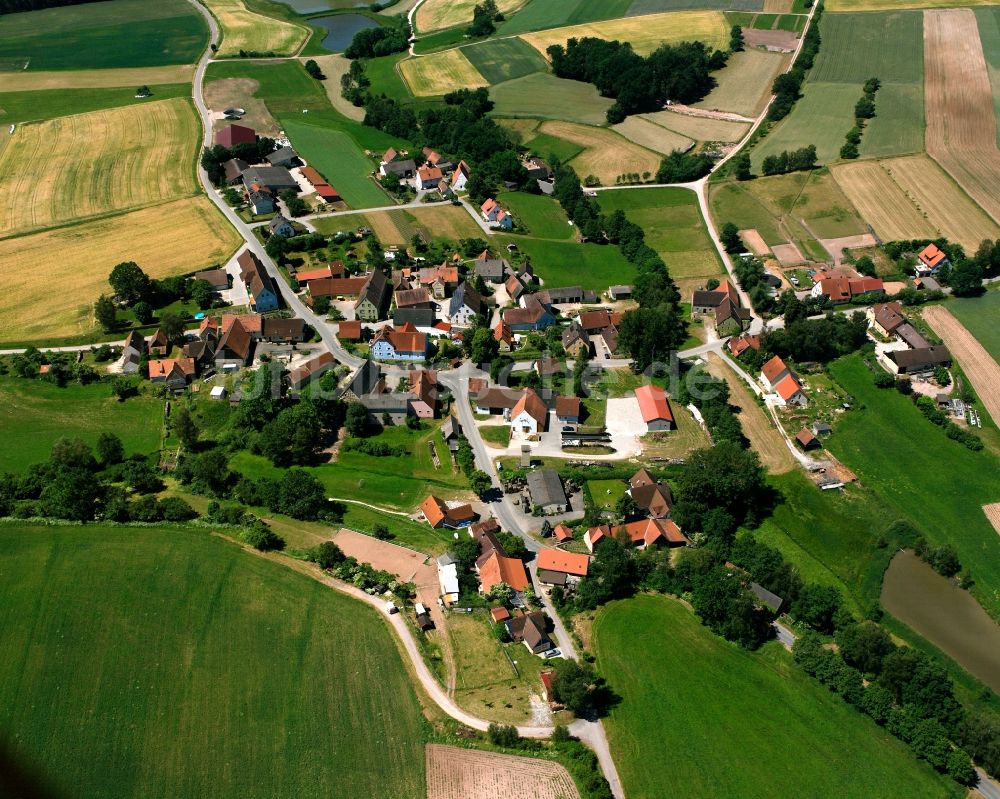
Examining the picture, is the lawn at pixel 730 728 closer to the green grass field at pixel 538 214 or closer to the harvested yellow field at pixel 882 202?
the green grass field at pixel 538 214

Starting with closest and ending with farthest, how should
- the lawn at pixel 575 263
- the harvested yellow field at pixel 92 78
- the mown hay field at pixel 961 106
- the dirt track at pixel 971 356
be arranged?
the dirt track at pixel 971 356, the lawn at pixel 575 263, the mown hay field at pixel 961 106, the harvested yellow field at pixel 92 78

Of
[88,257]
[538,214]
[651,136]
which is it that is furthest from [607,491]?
[651,136]

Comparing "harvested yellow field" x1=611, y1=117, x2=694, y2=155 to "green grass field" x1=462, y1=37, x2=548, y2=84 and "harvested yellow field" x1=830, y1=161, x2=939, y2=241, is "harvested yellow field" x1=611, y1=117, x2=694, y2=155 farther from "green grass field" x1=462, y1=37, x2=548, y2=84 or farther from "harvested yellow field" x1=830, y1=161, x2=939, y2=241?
"green grass field" x1=462, y1=37, x2=548, y2=84

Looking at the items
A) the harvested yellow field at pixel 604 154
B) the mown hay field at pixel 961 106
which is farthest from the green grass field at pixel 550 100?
the mown hay field at pixel 961 106

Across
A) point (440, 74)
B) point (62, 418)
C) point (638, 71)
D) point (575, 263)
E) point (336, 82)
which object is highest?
point (638, 71)

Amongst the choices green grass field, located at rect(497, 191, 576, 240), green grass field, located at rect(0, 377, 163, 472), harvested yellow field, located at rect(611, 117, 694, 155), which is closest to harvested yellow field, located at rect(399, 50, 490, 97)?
harvested yellow field, located at rect(611, 117, 694, 155)

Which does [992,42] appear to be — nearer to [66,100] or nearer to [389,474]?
[389,474]
